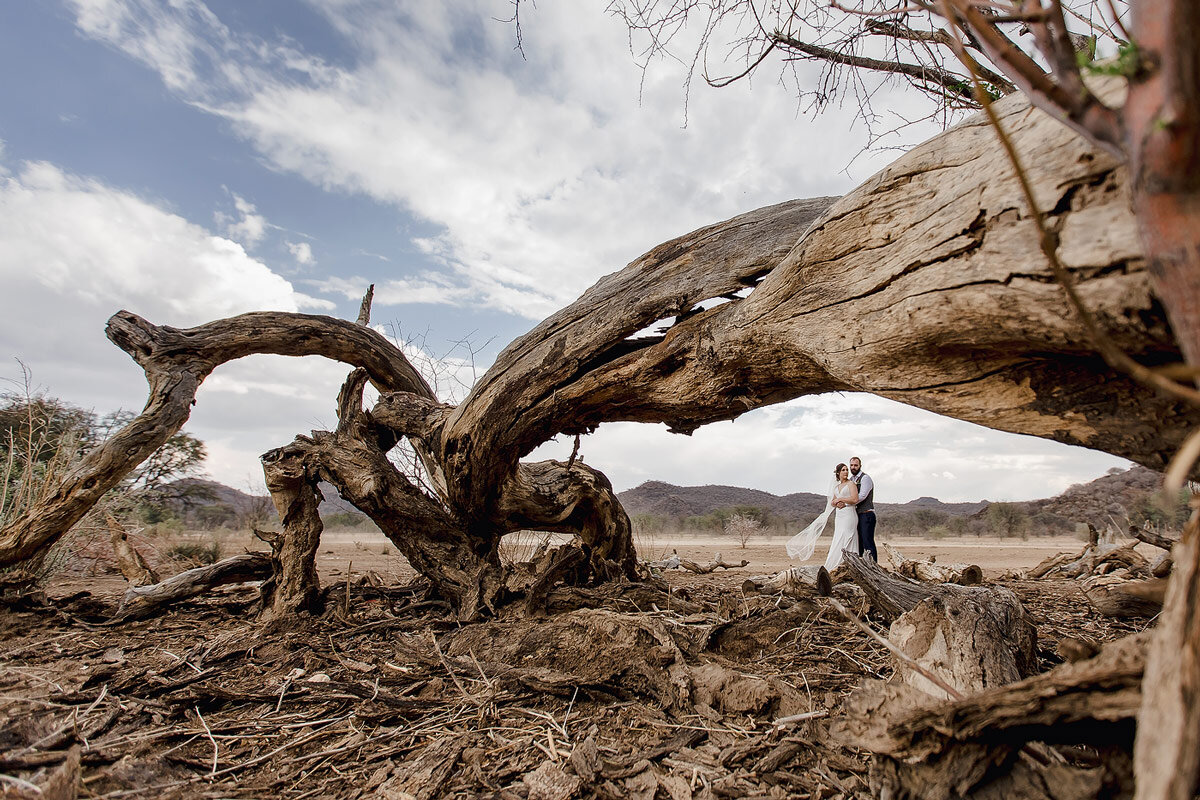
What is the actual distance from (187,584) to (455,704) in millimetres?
3604

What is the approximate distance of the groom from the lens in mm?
8703

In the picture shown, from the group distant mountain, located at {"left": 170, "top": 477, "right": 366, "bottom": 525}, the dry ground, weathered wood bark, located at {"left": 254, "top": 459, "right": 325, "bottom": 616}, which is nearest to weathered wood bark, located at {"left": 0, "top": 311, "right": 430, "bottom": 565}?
the dry ground

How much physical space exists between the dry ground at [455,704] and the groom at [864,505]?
13.4 feet

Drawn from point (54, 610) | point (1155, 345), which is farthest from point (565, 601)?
point (54, 610)

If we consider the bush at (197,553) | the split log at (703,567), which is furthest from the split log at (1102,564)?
the bush at (197,553)

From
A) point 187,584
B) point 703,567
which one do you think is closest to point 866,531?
point 703,567

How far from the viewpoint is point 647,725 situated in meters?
2.73

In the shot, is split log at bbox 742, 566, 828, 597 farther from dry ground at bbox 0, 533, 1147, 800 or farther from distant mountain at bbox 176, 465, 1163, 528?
distant mountain at bbox 176, 465, 1163, 528

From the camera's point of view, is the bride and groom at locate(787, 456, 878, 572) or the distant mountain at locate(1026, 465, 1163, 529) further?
the distant mountain at locate(1026, 465, 1163, 529)

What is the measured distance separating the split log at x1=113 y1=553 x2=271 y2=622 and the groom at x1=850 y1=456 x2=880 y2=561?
7.22 m

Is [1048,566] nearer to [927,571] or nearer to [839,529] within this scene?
[839,529]

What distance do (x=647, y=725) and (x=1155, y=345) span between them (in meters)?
2.25

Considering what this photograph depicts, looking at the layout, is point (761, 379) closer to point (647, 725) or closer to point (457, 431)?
point (647, 725)

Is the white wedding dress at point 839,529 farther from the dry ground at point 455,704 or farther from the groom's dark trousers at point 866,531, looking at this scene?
the dry ground at point 455,704
